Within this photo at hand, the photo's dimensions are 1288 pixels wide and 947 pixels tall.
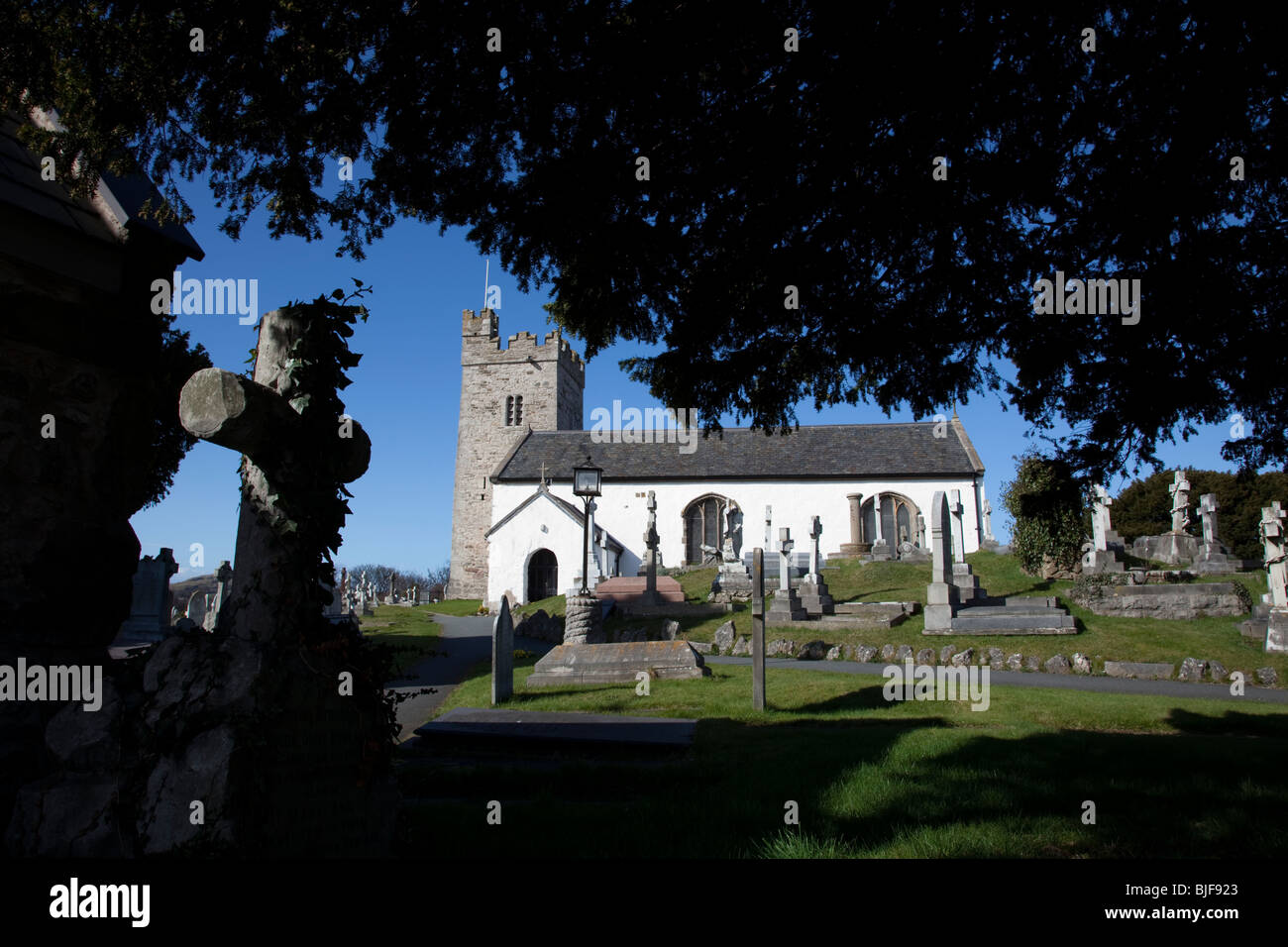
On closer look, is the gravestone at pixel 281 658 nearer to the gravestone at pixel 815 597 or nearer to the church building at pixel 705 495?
the gravestone at pixel 815 597

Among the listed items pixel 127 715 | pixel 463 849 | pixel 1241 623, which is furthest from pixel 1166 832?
pixel 1241 623

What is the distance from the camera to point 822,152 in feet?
15.3

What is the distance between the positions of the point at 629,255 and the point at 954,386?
2.46m

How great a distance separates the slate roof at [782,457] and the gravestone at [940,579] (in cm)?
1959

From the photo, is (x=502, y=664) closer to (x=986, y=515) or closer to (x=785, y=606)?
(x=785, y=606)

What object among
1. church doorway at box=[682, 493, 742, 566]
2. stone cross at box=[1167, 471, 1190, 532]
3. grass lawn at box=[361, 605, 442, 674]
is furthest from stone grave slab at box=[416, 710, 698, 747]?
church doorway at box=[682, 493, 742, 566]

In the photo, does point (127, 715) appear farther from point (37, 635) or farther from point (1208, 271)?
point (1208, 271)

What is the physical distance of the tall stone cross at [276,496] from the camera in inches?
117

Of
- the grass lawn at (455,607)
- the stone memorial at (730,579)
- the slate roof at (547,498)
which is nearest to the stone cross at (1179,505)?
the stone memorial at (730,579)

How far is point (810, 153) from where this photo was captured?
185 inches

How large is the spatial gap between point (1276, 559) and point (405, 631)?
21.7m

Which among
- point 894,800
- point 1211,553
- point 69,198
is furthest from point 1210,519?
point 69,198

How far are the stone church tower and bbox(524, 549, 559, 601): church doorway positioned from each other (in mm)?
11511

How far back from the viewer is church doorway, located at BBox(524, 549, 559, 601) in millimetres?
35562
